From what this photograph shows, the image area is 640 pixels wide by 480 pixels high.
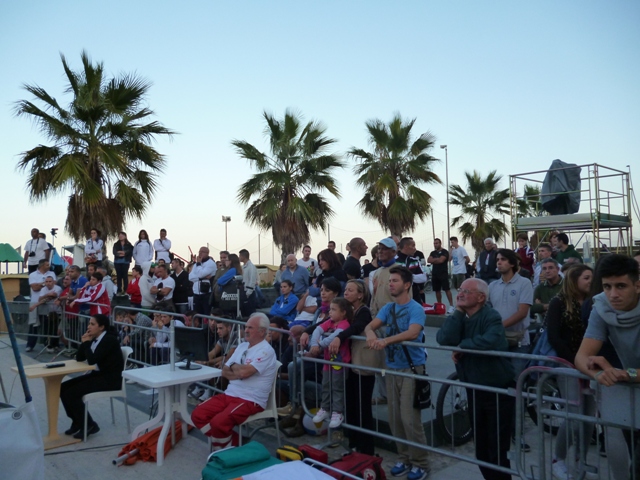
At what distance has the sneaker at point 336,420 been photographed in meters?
4.66

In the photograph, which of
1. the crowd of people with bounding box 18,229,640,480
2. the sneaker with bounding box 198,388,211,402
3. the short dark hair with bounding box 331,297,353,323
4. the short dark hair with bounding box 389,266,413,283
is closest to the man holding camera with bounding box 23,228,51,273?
the crowd of people with bounding box 18,229,640,480

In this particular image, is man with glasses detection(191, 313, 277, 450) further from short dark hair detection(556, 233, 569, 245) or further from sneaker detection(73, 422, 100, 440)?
short dark hair detection(556, 233, 569, 245)

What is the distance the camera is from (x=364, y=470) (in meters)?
3.93

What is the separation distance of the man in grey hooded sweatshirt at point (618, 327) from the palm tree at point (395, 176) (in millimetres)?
16400

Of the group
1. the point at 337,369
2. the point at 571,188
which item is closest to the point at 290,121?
the point at 571,188

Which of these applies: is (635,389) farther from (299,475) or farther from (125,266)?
(125,266)

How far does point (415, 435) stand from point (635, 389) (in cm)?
197

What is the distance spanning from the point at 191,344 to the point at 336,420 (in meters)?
1.59

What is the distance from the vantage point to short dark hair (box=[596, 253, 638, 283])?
111 inches

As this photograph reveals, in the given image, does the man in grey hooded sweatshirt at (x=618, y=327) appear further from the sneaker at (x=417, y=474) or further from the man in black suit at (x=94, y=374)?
the man in black suit at (x=94, y=374)

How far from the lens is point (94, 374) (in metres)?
5.81

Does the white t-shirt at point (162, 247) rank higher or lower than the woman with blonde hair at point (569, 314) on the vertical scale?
higher

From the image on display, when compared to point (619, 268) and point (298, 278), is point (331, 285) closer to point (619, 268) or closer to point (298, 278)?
point (298, 278)

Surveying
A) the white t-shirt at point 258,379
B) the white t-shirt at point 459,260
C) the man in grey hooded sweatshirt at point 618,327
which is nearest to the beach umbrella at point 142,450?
the white t-shirt at point 258,379
